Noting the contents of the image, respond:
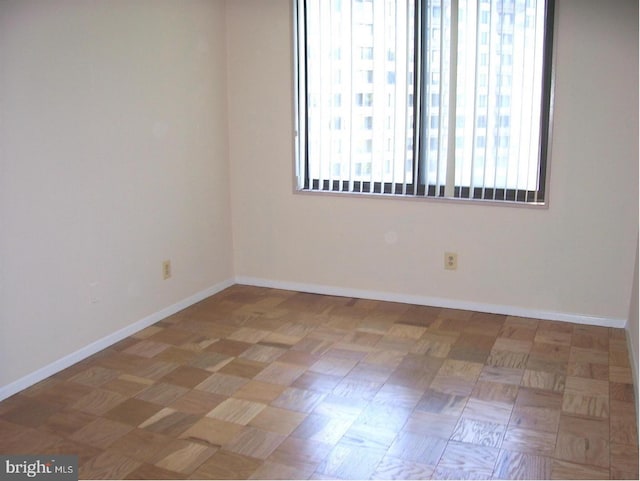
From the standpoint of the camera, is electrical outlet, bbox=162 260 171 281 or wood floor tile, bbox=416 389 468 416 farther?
electrical outlet, bbox=162 260 171 281

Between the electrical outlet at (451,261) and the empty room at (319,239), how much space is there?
0.01 metres

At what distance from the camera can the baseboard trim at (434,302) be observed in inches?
161

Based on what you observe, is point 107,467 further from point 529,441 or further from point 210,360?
point 529,441

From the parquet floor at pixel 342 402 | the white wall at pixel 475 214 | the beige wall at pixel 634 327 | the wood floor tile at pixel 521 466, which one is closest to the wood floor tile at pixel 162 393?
the parquet floor at pixel 342 402

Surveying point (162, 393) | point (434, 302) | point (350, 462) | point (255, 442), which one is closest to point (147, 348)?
point (162, 393)

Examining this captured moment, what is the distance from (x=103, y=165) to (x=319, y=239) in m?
1.56

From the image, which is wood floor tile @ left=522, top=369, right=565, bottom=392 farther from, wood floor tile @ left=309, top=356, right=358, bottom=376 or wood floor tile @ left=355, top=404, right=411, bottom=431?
wood floor tile @ left=309, top=356, right=358, bottom=376

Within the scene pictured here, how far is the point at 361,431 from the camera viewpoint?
9.36 feet

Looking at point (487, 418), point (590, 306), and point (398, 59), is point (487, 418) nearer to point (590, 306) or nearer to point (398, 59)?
point (590, 306)

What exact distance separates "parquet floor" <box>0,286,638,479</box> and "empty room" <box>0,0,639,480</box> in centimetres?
1

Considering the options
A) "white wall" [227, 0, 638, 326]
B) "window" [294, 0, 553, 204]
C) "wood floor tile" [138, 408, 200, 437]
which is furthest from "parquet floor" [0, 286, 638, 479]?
"window" [294, 0, 553, 204]

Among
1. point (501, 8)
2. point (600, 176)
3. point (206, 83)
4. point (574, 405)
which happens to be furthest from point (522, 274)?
point (206, 83)

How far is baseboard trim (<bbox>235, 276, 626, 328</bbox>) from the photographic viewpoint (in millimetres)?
4094

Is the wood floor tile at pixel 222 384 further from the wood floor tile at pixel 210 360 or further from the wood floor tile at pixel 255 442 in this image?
the wood floor tile at pixel 255 442
